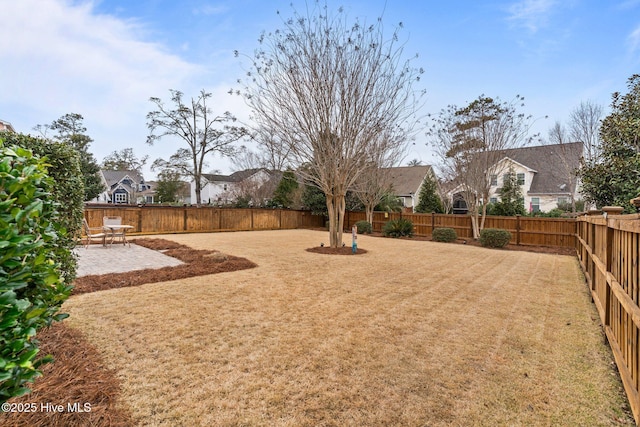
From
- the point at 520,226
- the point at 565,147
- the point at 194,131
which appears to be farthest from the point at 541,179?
the point at 194,131

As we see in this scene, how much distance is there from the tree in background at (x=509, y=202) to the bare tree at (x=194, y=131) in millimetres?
17128

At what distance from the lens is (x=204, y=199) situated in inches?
1576

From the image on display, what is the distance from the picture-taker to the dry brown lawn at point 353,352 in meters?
2.14

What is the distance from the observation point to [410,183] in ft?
91.5

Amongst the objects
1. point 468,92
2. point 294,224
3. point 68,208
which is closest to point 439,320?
point 68,208

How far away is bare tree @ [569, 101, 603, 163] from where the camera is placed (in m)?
13.8

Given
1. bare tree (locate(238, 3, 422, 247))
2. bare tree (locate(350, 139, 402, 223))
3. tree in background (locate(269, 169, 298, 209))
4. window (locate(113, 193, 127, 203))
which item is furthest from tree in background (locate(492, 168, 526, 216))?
window (locate(113, 193, 127, 203))

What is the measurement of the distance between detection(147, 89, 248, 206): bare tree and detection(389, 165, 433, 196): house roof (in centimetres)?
1420

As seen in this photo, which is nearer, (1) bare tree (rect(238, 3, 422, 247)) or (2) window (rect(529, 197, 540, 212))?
(1) bare tree (rect(238, 3, 422, 247))

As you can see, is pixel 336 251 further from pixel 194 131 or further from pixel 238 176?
pixel 238 176

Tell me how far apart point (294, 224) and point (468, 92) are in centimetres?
1246

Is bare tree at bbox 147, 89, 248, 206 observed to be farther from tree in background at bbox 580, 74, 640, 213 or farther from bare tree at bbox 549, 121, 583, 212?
tree in background at bbox 580, 74, 640, 213

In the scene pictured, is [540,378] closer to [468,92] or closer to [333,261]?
[333,261]

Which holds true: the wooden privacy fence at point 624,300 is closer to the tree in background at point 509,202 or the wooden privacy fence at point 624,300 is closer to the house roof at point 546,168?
the tree in background at point 509,202
